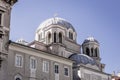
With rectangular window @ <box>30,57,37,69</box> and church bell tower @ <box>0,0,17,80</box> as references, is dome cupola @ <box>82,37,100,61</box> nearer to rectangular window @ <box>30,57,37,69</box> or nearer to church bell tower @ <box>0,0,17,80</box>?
rectangular window @ <box>30,57,37,69</box>

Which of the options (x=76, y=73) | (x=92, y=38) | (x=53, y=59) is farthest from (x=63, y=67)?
(x=92, y=38)

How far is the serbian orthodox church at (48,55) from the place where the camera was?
1289 inches

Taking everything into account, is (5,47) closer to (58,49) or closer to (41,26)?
(58,49)

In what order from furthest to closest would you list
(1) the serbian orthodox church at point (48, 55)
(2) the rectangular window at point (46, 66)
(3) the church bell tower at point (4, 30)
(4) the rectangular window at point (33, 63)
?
(2) the rectangular window at point (46, 66) < (4) the rectangular window at point (33, 63) < (1) the serbian orthodox church at point (48, 55) < (3) the church bell tower at point (4, 30)

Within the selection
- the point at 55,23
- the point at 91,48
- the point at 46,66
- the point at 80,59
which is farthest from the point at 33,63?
the point at 91,48

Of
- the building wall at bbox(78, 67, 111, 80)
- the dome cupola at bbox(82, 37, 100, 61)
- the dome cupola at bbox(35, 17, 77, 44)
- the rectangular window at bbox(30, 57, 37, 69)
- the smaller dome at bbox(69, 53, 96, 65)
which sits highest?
the dome cupola at bbox(35, 17, 77, 44)

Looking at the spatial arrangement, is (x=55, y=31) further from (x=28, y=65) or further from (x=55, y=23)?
(x=28, y=65)

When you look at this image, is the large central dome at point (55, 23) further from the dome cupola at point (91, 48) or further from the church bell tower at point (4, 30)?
the church bell tower at point (4, 30)

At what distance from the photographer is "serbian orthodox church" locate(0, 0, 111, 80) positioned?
32750 mm

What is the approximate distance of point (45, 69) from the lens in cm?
3803

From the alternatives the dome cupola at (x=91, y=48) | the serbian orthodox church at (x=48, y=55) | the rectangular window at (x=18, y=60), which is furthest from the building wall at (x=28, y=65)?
the dome cupola at (x=91, y=48)

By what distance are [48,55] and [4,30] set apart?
922cm

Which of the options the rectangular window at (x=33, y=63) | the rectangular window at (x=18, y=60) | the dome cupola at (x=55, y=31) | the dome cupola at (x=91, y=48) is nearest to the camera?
the rectangular window at (x=18, y=60)

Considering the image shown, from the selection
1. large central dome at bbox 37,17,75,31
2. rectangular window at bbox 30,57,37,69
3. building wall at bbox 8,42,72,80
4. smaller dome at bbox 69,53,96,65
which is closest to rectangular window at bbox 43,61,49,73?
building wall at bbox 8,42,72,80
